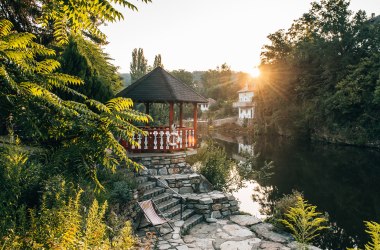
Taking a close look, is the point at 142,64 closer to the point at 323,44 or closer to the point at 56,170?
the point at 323,44

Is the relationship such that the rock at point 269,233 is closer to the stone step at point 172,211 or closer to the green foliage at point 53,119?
the stone step at point 172,211

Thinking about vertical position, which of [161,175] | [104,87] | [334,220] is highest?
[104,87]

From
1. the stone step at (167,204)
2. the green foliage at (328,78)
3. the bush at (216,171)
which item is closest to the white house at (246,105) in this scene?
the green foliage at (328,78)

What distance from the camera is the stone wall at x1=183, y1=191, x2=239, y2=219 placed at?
9172 mm

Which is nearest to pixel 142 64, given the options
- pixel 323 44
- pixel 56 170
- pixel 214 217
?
pixel 323 44

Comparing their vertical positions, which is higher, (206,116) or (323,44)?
(323,44)

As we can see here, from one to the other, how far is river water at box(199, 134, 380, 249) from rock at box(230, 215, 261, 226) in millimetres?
2394

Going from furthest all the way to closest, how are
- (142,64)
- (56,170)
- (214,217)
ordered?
(142,64) → (214,217) → (56,170)

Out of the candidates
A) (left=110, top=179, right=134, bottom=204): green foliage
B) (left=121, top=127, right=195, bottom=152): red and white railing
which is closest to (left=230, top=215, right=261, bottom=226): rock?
(left=110, top=179, right=134, bottom=204): green foliage

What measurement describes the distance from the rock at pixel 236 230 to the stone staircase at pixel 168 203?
1.00m

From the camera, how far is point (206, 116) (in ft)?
221

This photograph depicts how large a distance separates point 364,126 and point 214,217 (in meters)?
28.0

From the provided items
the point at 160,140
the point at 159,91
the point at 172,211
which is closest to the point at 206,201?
the point at 172,211

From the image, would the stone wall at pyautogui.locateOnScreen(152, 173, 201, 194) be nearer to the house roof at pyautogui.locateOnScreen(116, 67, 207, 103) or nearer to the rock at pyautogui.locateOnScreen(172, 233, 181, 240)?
the rock at pyautogui.locateOnScreen(172, 233, 181, 240)
